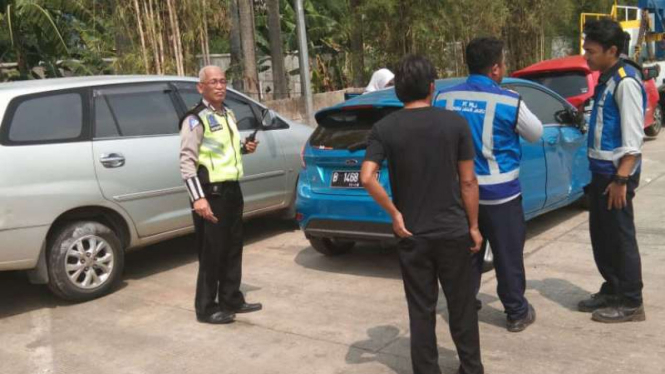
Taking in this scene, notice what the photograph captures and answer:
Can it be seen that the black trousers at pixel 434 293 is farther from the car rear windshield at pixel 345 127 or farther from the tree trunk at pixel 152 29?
the tree trunk at pixel 152 29

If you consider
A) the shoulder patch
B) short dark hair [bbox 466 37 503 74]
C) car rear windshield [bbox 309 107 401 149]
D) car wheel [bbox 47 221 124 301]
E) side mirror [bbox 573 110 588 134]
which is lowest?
car wheel [bbox 47 221 124 301]

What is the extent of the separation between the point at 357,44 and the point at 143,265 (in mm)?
7751

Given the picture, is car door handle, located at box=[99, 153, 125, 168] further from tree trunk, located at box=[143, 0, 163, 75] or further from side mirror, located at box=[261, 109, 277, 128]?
tree trunk, located at box=[143, 0, 163, 75]

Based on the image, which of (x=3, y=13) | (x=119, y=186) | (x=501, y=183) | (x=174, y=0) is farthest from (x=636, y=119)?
(x=3, y=13)

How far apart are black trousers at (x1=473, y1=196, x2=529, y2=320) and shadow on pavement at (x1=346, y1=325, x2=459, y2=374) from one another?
0.54 meters

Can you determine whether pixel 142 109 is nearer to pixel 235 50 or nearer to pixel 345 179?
pixel 345 179

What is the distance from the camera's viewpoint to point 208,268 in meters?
4.82

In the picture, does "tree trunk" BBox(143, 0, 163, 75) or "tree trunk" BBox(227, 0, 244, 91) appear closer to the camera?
"tree trunk" BBox(143, 0, 163, 75)

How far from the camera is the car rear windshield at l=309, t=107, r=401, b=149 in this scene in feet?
17.9

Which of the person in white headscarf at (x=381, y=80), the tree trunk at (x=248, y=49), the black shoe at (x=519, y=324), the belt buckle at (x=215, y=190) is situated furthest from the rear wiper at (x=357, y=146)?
the tree trunk at (x=248, y=49)

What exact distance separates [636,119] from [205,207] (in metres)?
2.72

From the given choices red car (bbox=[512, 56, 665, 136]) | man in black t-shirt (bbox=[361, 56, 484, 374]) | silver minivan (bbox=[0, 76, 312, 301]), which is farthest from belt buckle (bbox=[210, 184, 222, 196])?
red car (bbox=[512, 56, 665, 136])

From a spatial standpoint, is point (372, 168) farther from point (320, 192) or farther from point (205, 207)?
point (320, 192)

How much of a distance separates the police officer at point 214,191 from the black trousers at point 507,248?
1699 mm
